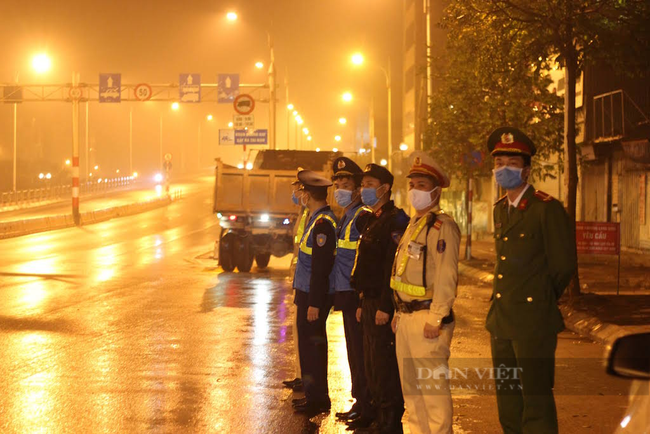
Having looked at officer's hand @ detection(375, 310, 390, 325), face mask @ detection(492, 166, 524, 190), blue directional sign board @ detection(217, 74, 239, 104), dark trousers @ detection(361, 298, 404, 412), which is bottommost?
dark trousers @ detection(361, 298, 404, 412)

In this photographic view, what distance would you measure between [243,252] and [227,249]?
37 centimetres

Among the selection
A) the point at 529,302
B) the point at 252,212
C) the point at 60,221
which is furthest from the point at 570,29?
the point at 60,221

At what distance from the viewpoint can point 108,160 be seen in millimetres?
117938

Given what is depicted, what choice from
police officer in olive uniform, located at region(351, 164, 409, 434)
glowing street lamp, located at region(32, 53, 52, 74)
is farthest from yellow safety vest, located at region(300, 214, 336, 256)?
glowing street lamp, located at region(32, 53, 52, 74)

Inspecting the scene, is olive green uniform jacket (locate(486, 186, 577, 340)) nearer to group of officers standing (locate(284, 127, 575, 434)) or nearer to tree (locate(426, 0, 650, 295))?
group of officers standing (locate(284, 127, 575, 434))

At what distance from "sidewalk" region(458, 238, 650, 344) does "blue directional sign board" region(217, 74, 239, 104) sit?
72.5 ft

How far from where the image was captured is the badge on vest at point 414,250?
19.2 ft

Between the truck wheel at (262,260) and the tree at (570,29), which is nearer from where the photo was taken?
the tree at (570,29)

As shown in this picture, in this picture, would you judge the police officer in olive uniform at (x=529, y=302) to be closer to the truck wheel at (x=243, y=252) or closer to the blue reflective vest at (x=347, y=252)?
the blue reflective vest at (x=347, y=252)

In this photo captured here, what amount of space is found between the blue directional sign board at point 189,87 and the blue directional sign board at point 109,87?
2945mm

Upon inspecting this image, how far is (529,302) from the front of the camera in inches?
205

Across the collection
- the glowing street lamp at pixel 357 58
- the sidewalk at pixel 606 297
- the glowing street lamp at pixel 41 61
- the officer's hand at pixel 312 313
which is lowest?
the sidewalk at pixel 606 297

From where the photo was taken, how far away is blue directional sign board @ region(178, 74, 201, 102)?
44.3m

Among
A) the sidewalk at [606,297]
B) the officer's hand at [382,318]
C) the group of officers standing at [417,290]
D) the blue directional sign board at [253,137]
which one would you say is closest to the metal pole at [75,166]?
the blue directional sign board at [253,137]
